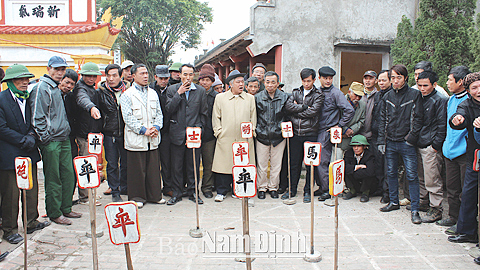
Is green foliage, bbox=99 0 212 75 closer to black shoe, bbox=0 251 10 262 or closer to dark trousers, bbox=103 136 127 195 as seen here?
dark trousers, bbox=103 136 127 195

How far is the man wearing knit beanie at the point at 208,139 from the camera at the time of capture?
594 cm

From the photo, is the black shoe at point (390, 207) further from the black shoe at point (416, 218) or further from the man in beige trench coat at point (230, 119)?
the man in beige trench coat at point (230, 119)

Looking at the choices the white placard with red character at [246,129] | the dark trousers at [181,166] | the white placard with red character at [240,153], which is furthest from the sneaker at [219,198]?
the white placard with red character at [240,153]

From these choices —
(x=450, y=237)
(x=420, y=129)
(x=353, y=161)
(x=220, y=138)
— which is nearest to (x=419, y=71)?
(x=420, y=129)

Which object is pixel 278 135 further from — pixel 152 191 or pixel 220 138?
pixel 152 191

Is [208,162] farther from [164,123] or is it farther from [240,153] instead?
[240,153]

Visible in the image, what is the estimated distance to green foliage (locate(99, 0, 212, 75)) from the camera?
23.0 metres

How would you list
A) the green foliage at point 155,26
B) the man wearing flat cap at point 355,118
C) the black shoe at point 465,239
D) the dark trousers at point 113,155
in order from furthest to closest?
1. the green foliage at point 155,26
2. the man wearing flat cap at point 355,118
3. the dark trousers at point 113,155
4. the black shoe at point 465,239

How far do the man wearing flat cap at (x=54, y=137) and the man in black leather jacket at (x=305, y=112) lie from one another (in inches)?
127

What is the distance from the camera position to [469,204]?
4.11 meters

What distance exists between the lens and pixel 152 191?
559cm

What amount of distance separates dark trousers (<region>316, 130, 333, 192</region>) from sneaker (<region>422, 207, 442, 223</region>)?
4.80 ft

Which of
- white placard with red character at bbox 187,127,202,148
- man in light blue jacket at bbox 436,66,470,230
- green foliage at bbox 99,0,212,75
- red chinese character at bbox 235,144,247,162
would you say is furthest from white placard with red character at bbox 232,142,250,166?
green foliage at bbox 99,0,212,75

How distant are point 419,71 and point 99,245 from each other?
15.1 ft
